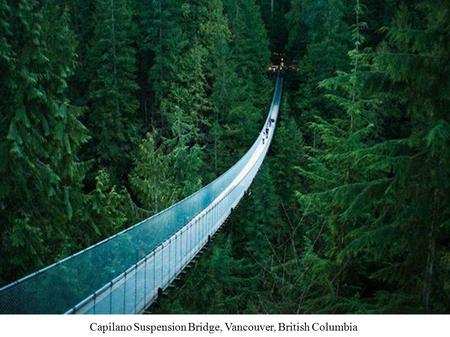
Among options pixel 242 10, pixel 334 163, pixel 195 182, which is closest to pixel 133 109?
pixel 195 182

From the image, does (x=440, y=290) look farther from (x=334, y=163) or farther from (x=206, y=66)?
(x=206, y=66)

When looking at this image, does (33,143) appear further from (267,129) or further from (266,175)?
(267,129)

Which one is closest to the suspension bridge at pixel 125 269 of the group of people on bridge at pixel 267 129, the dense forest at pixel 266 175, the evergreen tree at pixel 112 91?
the dense forest at pixel 266 175

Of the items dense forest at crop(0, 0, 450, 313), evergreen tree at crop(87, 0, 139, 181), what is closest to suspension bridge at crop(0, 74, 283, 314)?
dense forest at crop(0, 0, 450, 313)

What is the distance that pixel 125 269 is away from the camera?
A: 7625 mm

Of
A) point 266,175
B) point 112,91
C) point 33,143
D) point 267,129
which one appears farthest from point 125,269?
point 267,129

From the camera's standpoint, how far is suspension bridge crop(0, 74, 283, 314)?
549 centimetres

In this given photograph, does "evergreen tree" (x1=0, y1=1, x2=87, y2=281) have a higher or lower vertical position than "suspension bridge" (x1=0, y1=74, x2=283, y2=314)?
higher

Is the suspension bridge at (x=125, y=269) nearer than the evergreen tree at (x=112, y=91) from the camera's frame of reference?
Yes

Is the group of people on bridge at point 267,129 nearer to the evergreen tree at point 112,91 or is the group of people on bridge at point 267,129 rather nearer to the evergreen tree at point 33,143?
the evergreen tree at point 112,91

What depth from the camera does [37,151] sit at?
8.57 metres

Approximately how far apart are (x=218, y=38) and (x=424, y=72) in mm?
22299

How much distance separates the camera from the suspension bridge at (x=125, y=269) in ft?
18.0

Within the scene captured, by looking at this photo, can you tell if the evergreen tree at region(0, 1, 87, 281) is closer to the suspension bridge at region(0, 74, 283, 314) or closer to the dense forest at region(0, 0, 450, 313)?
the dense forest at region(0, 0, 450, 313)
